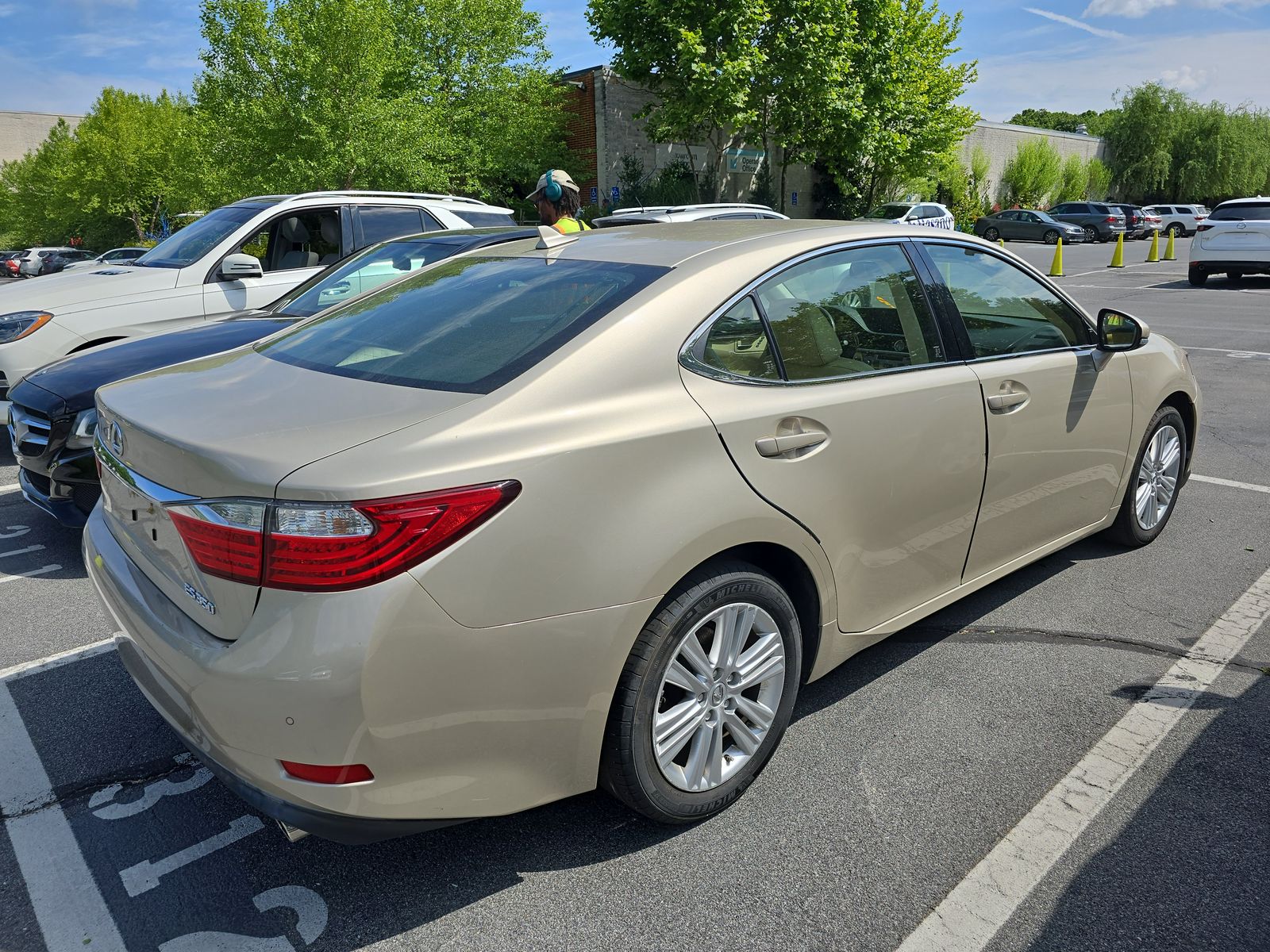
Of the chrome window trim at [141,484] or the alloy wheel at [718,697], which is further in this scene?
the alloy wheel at [718,697]

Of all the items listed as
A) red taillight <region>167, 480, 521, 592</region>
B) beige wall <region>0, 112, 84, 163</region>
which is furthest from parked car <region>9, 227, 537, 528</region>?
beige wall <region>0, 112, 84, 163</region>

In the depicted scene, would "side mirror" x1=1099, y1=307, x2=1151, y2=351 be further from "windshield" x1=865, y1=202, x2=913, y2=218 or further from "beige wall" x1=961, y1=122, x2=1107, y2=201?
"beige wall" x1=961, y1=122, x2=1107, y2=201

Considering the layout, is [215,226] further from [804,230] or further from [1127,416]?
[1127,416]

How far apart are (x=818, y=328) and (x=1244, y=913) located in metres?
1.91

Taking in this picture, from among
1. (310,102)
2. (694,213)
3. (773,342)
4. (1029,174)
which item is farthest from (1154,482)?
(1029,174)

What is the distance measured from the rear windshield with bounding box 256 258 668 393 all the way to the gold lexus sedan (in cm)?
2

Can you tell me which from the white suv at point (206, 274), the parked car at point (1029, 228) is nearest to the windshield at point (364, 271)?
the white suv at point (206, 274)

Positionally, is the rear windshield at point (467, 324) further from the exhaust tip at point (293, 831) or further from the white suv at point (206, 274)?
the white suv at point (206, 274)

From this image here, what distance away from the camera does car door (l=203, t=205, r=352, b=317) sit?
6984 millimetres

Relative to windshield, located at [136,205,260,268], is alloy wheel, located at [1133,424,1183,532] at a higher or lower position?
lower

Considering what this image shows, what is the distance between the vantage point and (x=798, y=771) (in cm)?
295

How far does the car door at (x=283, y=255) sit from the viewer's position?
6984 millimetres

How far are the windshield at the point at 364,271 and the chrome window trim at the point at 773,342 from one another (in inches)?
142

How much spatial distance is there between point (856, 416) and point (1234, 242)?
2055cm
